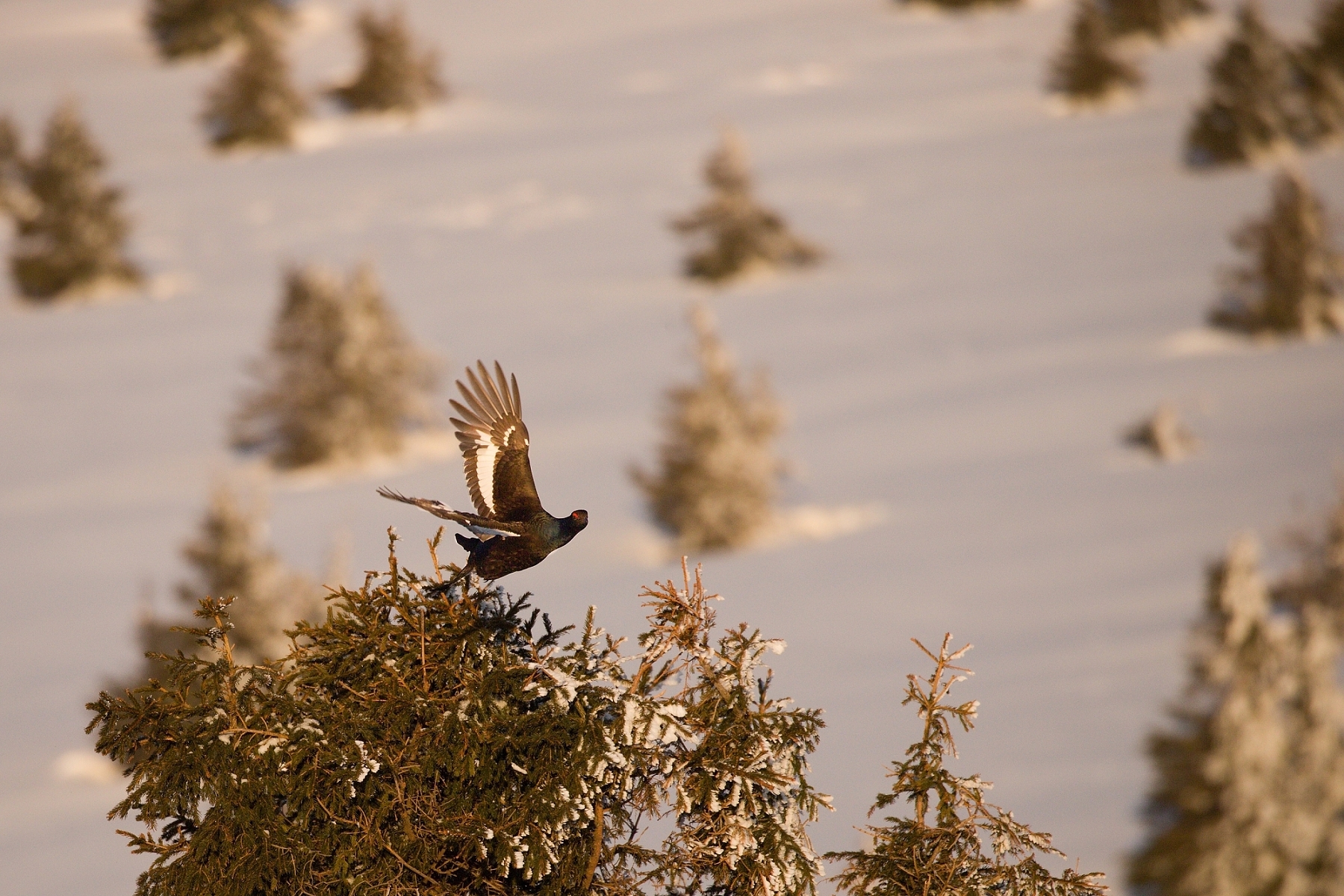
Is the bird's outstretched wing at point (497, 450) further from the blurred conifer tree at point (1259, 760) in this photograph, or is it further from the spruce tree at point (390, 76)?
the spruce tree at point (390, 76)

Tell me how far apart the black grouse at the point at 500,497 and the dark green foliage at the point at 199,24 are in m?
46.7

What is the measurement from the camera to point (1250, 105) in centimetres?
3966

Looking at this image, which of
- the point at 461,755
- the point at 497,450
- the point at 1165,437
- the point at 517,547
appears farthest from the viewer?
the point at 1165,437

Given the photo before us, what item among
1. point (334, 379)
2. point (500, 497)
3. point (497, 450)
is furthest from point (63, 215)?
point (500, 497)

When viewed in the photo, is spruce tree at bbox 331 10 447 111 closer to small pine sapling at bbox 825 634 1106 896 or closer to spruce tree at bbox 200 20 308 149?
spruce tree at bbox 200 20 308 149

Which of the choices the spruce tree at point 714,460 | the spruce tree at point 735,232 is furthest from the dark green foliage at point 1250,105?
the spruce tree at point 714,460

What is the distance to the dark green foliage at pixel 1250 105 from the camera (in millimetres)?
39719

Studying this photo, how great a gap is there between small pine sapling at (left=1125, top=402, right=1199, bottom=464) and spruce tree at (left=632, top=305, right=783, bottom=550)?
690cm

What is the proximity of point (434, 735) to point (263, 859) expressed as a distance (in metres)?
0.64

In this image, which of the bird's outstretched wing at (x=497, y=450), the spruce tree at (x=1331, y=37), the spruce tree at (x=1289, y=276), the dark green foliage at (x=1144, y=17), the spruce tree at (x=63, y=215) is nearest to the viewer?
the bird's outstretched wing at (x=497, y=450)

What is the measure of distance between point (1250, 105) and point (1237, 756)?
86.9 ft

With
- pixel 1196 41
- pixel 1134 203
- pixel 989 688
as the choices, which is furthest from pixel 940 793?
pixel 1196 41

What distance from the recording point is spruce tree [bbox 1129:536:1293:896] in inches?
658

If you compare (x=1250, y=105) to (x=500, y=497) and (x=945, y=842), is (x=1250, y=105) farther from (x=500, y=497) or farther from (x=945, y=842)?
(x=945, y=842)
